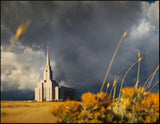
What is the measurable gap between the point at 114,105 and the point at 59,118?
479 cm

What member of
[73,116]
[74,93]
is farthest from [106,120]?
[74,93]

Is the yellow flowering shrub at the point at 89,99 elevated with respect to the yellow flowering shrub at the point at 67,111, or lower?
elevated

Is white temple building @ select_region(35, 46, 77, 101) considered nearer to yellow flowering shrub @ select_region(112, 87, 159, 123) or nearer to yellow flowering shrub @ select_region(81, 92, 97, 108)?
yellow flowering shrub @ select_region(81, 92, 97, 108)

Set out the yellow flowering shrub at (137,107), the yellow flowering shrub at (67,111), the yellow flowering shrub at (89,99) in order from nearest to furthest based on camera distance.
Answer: the yellow flowering shrub at (67,111), the yellow flowering shrub at (89,99), the yellow flowering shrub at (137,107)

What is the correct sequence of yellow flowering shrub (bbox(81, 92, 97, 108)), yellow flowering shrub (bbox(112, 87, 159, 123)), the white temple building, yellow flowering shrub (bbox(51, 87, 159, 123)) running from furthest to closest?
1. the white temple building
2. yellow flowering shrub (bbox(112, 87, 159, 123))
3. yellow flowering shrub (bbox(81, 92, 97, 108))
4. yellow flowering shrub (bbox(51, 87, 159, 123))

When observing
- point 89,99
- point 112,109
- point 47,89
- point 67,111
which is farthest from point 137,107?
point 47,89

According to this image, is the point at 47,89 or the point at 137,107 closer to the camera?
the point at 137,107

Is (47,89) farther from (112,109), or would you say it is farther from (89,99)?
(89,99)

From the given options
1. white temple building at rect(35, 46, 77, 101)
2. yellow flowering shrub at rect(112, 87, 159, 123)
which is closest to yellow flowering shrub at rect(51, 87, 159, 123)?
yellow flowering shrub at rect(112, 87, 159, 123)

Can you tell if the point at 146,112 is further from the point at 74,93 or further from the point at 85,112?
the point at 74,93

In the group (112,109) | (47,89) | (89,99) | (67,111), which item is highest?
(47,89)

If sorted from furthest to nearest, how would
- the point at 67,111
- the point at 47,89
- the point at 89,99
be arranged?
the point at 47,89
the point at 89,99
the point at 67,111

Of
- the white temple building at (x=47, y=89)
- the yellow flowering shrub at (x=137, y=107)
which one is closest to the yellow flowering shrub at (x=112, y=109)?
the yellow flowering shrub at (x=137, y=107)

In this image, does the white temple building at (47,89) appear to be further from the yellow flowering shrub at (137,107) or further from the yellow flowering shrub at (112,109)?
the yellow flowering shrub at (137,107)
